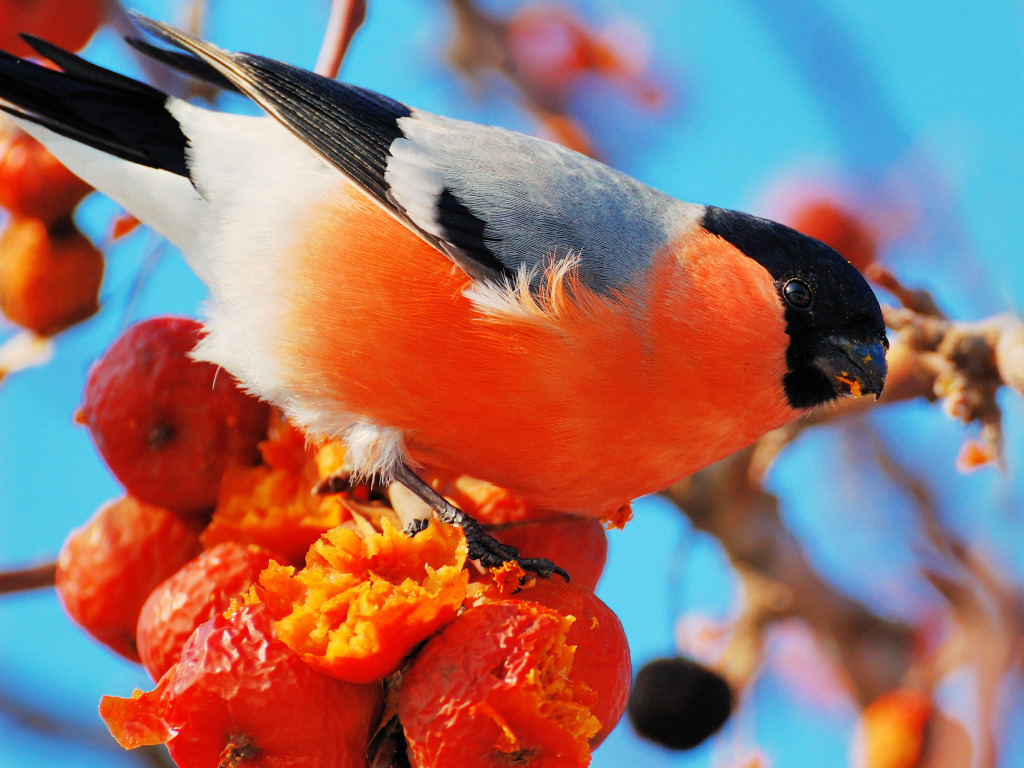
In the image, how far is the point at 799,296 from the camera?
214 cm

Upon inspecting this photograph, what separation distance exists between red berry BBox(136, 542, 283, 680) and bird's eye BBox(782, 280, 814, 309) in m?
1.22

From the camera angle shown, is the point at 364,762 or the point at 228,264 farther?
the point at 228,264

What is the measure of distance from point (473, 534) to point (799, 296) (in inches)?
35.8

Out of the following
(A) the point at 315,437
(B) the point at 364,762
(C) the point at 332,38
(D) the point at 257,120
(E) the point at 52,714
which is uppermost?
(C) the point at 332,38

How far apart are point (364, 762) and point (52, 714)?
5.28ft

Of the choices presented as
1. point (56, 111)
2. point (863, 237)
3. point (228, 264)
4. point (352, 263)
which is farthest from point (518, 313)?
point (863, 237)

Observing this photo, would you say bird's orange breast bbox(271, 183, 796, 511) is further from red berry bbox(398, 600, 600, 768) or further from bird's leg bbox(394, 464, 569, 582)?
red berry bbox(398, 600, 600, 768)

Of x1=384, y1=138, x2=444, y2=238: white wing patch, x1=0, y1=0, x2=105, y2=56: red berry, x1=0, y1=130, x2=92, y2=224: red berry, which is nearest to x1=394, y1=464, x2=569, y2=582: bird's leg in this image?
x1=384, y1=138, x2=444, y2=238: white wing patch

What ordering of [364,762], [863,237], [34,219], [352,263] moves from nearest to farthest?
[364,762] → [352,263] → [34,219] → [863,237]

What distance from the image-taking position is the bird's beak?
2084mm

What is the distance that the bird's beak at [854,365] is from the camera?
6.84 feet

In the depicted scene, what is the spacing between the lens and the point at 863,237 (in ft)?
12.1

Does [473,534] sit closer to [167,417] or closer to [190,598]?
[190,598]

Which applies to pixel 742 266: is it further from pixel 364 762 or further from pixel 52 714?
pixel 52 714
